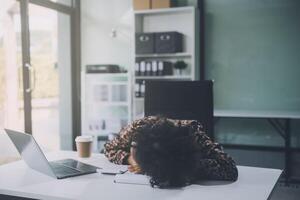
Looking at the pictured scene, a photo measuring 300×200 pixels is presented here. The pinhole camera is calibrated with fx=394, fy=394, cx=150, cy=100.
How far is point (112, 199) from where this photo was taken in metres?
1.37

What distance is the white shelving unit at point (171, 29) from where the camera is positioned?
15.0 feet

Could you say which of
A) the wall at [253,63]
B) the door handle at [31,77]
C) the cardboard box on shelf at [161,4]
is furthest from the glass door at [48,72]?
the wall at [253,63]

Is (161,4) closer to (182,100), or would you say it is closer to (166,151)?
(182,100)

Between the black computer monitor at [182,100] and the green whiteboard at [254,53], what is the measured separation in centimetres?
210

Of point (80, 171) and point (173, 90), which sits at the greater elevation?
point (173, 90)

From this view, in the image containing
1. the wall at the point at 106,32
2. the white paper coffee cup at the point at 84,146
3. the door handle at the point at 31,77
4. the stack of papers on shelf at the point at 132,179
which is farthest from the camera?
the wall at the point at 106,32

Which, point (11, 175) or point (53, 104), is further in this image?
point (53, 104)

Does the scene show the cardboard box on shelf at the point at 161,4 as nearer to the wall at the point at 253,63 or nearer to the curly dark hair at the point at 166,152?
the wall at the point at 253,63

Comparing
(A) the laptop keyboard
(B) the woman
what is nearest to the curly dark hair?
(B) the woman

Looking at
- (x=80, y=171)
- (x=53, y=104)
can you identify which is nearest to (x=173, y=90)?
(x=80, y=171)

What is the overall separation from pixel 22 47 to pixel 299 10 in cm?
307

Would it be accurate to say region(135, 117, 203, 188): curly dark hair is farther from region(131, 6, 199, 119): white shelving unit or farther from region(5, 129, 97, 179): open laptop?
region(131, 6, 199, 119): white shelving unit

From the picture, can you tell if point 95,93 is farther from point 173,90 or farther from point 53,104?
point 173,90

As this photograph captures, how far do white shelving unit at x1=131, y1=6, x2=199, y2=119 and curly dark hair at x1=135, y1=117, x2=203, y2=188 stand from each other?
314 cm
